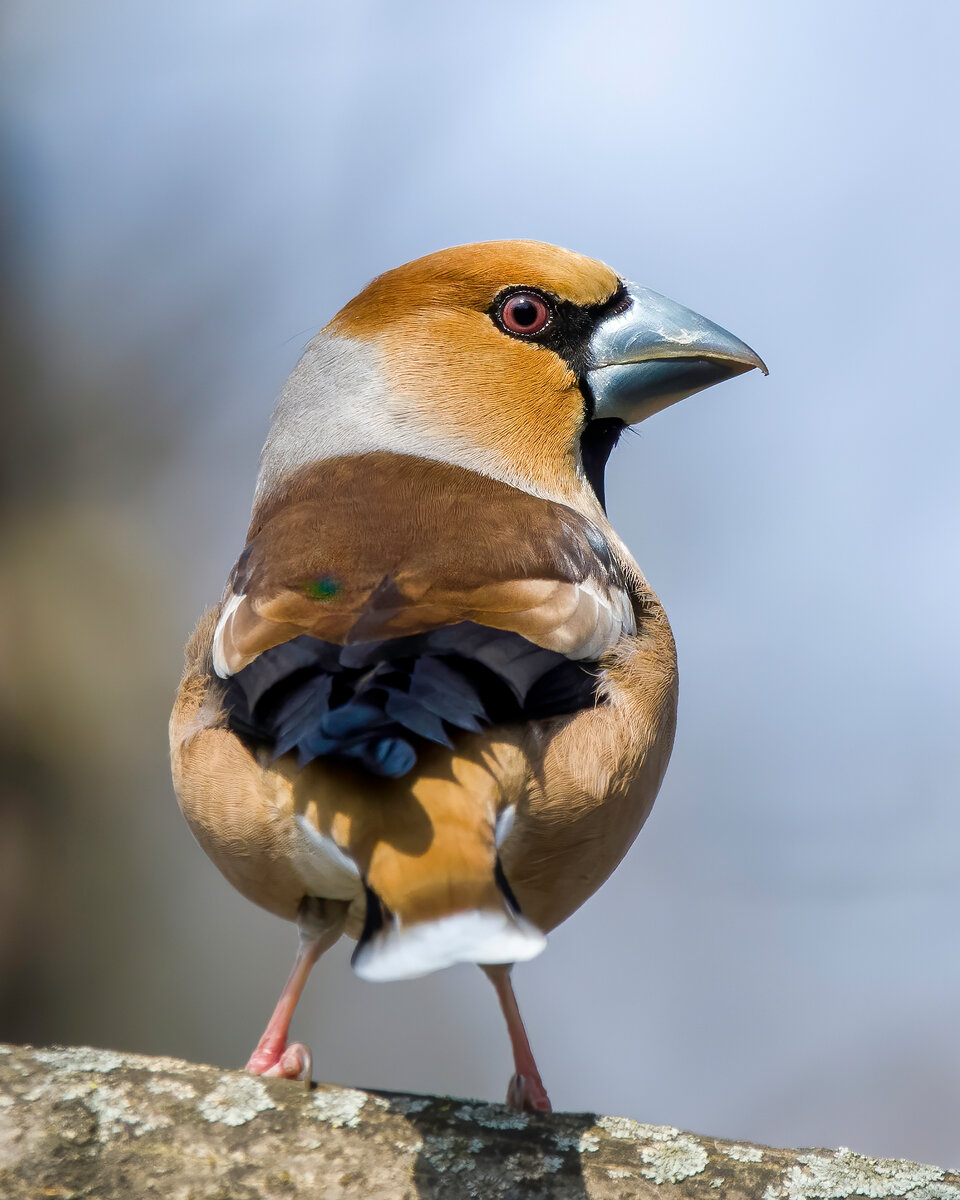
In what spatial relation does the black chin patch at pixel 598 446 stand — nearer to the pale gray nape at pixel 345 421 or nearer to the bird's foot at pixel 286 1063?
the pale gray nape at pixel 345 421

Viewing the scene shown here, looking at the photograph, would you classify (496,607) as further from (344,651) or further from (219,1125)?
(219,1125)

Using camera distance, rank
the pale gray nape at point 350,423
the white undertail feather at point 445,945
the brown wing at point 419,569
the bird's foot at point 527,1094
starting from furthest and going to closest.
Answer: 1. the pale gray nape at point 350,423
2. the bird's foot at point 527,1094
3. the brown wing at point 419,569
4. the white undertail feather at point 445,945

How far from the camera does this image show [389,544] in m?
2.33

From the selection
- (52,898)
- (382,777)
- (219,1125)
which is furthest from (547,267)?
(52,898)

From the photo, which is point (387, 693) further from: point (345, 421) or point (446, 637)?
point (345, 421)

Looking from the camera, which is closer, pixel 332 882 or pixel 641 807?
pixel 332 882

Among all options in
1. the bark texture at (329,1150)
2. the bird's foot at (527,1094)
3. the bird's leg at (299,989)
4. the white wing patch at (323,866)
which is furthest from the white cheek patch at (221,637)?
the bird's foot at (527,1094)

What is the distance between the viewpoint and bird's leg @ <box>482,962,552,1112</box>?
108 inches

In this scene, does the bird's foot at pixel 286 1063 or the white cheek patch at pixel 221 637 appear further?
the bird's foot at pixel 286 1063

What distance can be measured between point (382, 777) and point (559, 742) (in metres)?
0.42

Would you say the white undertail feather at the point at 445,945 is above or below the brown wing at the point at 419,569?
below

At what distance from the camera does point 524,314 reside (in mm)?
3100

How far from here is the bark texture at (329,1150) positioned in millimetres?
1723

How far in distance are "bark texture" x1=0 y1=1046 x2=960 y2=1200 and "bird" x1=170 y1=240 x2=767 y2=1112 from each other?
1.04 feet
